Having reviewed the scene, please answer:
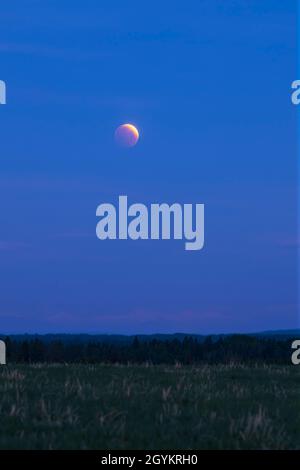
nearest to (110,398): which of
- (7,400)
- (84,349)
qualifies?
(7,400)

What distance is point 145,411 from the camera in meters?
14.7

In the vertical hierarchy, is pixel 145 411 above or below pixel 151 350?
below

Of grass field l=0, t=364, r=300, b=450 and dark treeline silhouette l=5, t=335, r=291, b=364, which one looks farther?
dark treeline silhouette l=5, t=335, r=291, b=364

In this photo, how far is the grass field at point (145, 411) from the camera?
1218 centimetres

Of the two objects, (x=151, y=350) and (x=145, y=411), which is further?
(x=151, y=350)

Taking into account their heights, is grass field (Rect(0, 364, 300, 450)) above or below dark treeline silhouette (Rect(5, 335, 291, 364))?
below

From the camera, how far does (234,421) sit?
45.2ft

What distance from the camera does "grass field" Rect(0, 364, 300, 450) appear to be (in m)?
12.2

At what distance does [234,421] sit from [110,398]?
3232 mm

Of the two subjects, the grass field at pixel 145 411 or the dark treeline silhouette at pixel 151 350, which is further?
the dark treeline silhouette at pixel 151 350

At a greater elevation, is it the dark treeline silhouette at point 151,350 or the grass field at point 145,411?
the dark treeline silhouette at point 151,350

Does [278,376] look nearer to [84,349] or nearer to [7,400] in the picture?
[7,400]
